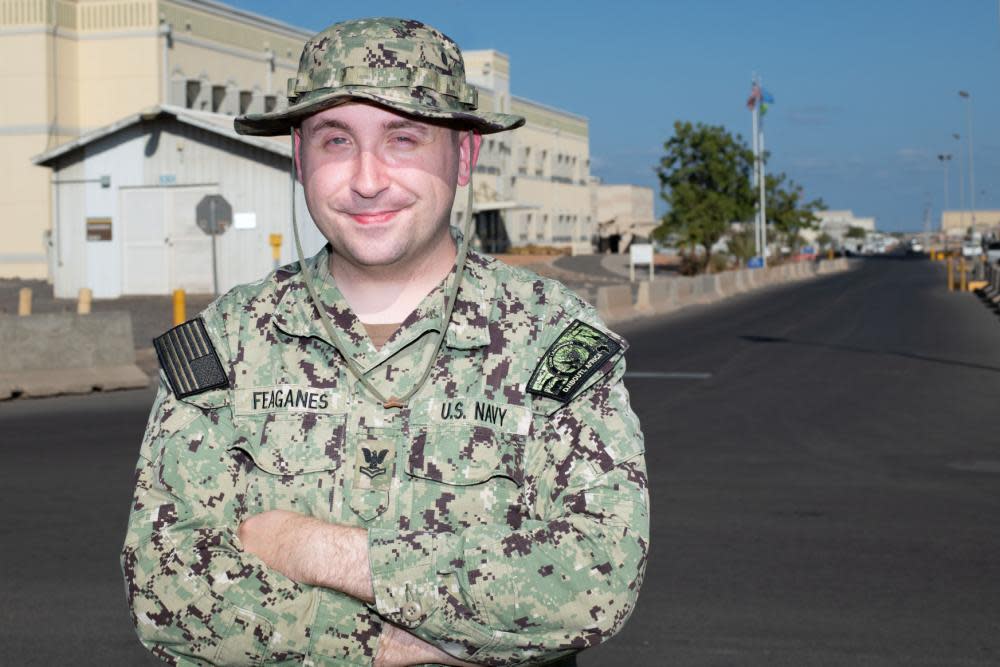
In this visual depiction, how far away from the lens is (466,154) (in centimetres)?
245

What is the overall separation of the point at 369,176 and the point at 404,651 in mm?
784

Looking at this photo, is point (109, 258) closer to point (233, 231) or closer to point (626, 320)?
point (233, 231)

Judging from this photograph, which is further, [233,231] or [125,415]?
[233,231]

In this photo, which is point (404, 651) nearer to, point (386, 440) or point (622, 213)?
point (386, 440)

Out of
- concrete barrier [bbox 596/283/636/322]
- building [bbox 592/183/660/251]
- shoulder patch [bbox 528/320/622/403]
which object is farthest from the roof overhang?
building [bbox 592/183/660/251]

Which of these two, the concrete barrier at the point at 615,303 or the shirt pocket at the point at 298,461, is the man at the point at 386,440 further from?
the concrete barrier at the point at 615,303

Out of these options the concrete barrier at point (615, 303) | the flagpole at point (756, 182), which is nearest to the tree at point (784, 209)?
the flagpole at point (756, 182)

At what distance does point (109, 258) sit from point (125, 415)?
26.9 meters

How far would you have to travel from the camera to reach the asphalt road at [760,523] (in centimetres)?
581

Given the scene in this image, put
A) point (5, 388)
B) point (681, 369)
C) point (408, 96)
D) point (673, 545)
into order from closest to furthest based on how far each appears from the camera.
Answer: point (408, 96)
point (673, 545)
point (5, 388)
point (681, 369)

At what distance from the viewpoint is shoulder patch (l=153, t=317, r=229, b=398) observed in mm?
2234

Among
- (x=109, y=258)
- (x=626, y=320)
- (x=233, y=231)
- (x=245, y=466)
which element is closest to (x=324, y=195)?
(x=245, y=466)

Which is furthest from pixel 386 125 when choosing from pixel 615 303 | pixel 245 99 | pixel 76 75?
pixel 245 99

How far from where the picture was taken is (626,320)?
33.2 metres
